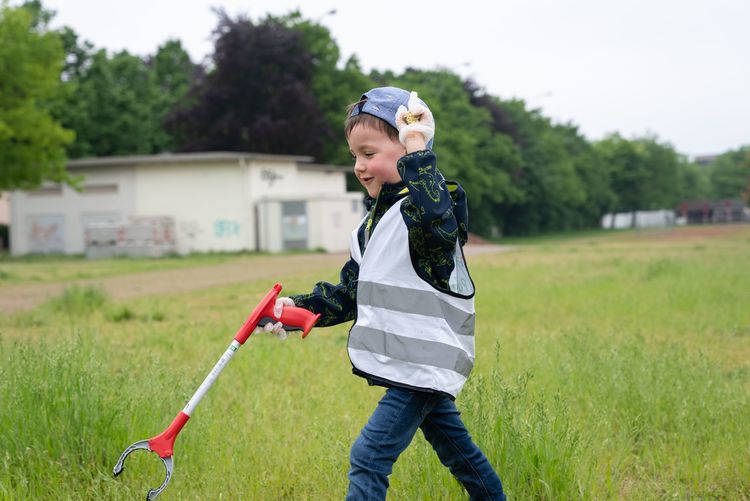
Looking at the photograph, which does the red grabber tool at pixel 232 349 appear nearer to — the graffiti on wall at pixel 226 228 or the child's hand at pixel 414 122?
the child's hand at pixel 414 122

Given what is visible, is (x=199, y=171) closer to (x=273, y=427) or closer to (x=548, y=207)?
(x=273, y=427)

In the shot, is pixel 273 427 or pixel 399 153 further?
pixel 273 427

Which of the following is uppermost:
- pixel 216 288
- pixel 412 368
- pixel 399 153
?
pixel 399 153

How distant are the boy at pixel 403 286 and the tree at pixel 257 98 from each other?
116ft

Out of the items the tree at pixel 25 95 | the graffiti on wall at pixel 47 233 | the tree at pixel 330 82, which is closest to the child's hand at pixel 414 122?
the tree at pixel 25 95

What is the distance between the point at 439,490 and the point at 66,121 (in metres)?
40.6

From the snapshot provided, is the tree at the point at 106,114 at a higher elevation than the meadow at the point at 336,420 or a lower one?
higher

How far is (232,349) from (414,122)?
0.99 meters

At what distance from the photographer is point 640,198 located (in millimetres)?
83375

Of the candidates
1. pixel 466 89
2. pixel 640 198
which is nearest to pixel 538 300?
pixel 466 89

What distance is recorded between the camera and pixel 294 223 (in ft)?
103

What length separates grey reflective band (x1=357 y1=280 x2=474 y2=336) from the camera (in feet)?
→ 8.82

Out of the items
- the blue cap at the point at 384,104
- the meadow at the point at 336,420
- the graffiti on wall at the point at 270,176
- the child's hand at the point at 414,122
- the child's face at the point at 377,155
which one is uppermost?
the graffiti on wall at the point at 270,176

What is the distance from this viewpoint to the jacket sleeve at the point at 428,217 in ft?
8.48
